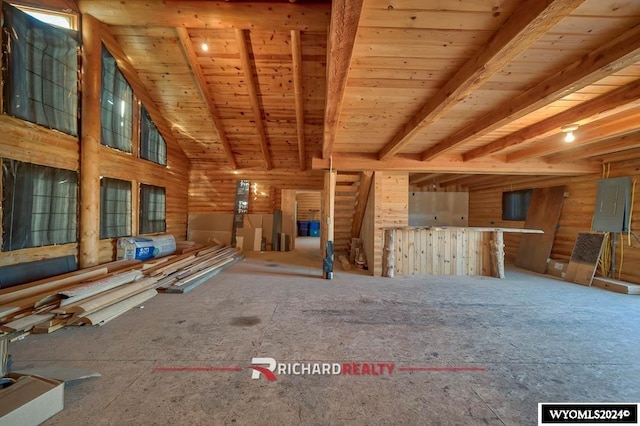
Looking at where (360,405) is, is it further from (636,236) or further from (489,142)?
(636,236)

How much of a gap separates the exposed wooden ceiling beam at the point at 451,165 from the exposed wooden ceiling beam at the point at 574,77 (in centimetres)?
177

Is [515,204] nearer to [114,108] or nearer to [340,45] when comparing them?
[340,45]

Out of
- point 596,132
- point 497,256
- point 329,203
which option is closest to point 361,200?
point 329,203

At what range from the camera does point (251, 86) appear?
5.26m

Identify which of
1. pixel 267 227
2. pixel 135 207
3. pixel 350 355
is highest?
pixel 135 207

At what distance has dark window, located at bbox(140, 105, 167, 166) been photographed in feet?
19.7

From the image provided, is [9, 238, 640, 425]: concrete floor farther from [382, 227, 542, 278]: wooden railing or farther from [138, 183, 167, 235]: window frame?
[138, 183, 167, 235]: window frame

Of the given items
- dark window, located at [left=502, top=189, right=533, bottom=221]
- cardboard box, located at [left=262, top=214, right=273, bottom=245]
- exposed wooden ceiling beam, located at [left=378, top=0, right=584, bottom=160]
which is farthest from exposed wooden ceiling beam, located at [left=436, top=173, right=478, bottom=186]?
cardboard box, located at [left=262, top=214, right=273, bottom=245]

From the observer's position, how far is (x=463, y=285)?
14.5 ft

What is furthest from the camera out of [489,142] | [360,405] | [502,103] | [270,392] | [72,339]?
[489,142]

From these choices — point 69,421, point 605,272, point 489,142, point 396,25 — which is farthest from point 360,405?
point 605,272

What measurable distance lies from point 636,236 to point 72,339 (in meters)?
8.18

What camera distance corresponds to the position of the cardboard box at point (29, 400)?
1298 mm

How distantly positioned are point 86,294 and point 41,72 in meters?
3.31
